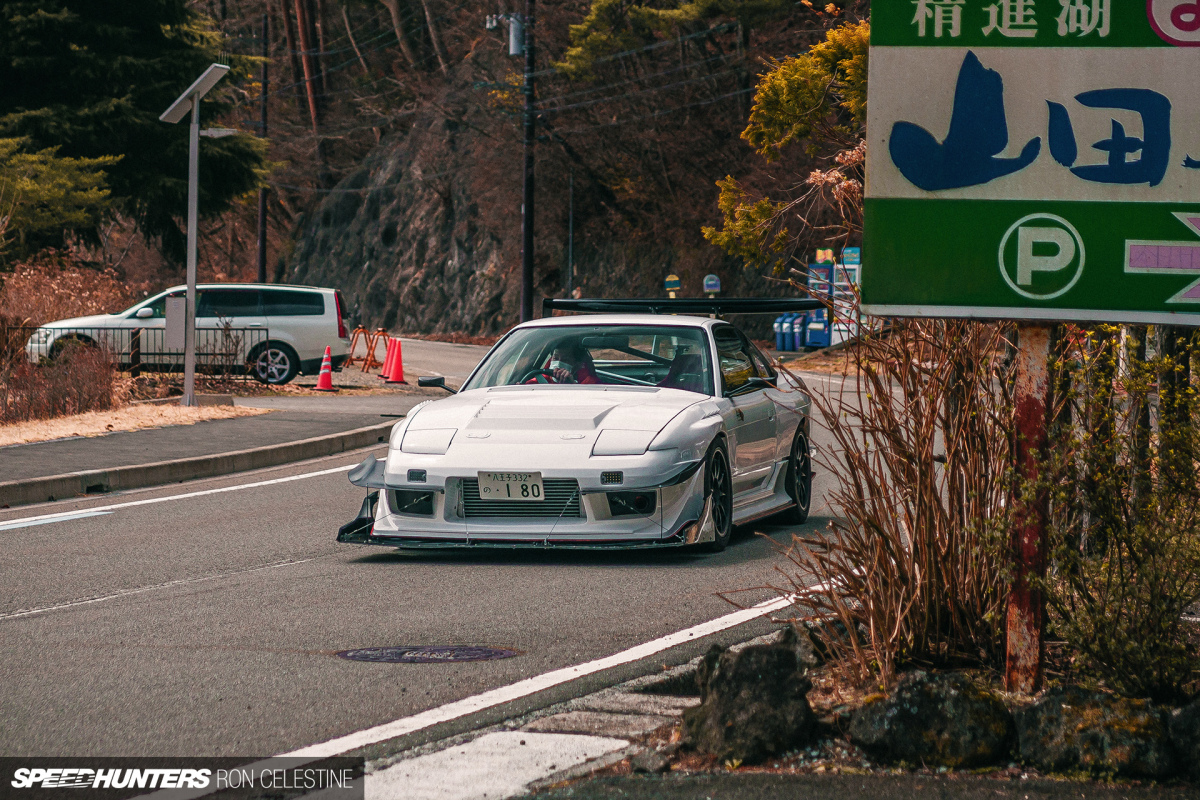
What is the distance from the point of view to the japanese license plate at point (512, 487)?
8305mm

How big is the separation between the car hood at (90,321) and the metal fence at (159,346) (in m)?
0.12

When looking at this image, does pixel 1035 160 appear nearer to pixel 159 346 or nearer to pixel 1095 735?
pixel 1095 735

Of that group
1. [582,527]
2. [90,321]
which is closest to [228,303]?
[90,321]

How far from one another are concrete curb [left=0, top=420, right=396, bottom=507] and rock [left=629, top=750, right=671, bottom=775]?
29.9 ft

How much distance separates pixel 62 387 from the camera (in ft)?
59.7

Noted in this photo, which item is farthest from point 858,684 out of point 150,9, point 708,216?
point 708,216

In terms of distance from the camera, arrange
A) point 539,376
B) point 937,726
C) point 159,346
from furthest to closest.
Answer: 1. point 159,346
2. point 539,376
3. point 937,726

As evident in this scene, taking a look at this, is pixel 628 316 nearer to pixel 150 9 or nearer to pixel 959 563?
pixel 959 563

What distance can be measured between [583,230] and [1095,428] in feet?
182

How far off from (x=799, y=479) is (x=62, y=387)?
440 inches

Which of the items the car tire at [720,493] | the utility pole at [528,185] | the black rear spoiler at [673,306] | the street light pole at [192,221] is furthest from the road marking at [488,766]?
the utility pole at [528,185]

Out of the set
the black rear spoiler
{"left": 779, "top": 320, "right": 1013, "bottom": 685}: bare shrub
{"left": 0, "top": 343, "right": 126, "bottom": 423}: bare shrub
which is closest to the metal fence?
{"left": 0, "top": 343, "right": 126, "bottom": 423}: bare shrub

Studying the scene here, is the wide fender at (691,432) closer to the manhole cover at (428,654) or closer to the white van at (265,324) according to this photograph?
the manhole cover at (428,654)

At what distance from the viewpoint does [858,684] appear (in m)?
5.11
